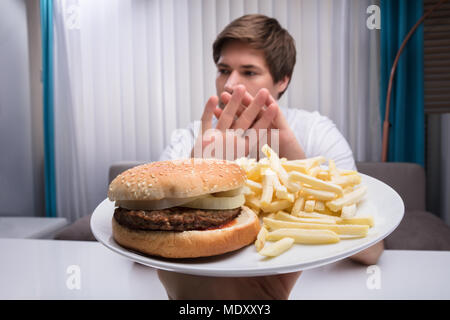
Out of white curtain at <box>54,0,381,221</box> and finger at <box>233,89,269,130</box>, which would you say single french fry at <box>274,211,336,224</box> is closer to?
finger at <box>233,89,269,130</box>

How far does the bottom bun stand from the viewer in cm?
48

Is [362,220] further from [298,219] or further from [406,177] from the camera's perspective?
[406,177]

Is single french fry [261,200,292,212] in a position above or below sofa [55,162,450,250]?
above

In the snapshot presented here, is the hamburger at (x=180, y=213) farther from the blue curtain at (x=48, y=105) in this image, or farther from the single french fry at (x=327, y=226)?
the blue curtain at (x=48, y=105)

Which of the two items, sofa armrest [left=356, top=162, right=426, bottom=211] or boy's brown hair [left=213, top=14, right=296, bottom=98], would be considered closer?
sofa armrest [left=356, top=162, right=426, bottom=211]

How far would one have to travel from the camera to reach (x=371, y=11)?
1.85m

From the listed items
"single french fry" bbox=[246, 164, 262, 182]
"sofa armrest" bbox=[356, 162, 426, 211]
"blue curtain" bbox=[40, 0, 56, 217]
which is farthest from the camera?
"blue curtain" bbox=[40, 0, 56, 217]

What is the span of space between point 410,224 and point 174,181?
1.37 meters

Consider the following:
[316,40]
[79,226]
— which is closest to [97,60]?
[79,226]

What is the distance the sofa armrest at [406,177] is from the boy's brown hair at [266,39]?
78cm

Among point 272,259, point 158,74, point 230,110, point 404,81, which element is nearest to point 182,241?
point 272,259

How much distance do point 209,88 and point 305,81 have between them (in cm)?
72

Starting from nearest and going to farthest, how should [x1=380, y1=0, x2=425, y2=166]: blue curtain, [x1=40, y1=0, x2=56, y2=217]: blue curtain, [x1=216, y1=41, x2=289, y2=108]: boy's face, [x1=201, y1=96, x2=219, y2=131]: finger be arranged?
[x1=201, y1=96, x2=219, y2=131]: finger
[x1=216, y1=41, x2=289, y2=108]: boy's face
[x1=40, y1=0, x2=56, y2=217]: blue curtain
[x1=380, y1=0, x2=425, y2=166]: blue curtain

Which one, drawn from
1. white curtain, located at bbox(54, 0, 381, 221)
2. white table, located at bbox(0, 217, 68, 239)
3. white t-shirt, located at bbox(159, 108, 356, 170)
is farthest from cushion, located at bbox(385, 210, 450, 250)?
white table, located at bbox(0, 217, 68, 239)
